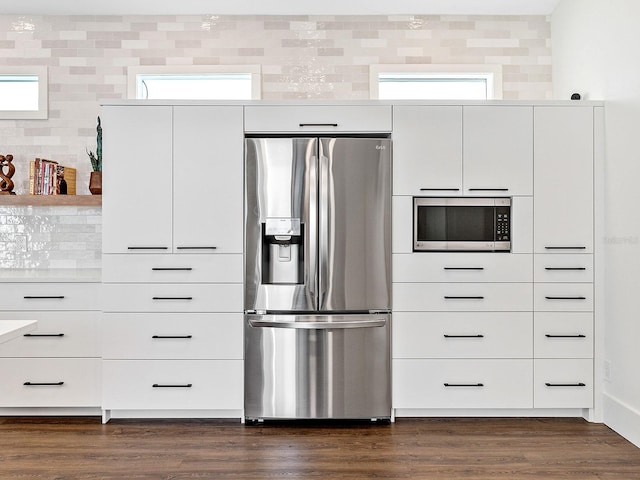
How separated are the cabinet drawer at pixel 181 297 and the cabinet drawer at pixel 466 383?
3.71 ft

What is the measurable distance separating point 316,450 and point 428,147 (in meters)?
1.85

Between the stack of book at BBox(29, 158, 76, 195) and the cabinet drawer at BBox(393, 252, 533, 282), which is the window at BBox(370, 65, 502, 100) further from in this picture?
the stack of book at BBox(29, 158, 76, 195)

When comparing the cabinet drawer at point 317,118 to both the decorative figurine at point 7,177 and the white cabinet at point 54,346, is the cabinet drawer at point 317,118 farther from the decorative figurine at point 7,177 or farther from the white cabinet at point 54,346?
the decorative figurine at point 7,177

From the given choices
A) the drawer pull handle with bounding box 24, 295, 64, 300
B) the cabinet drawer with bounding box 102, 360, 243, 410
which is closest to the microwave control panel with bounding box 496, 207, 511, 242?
the cabinet drawer with bounding box 102, 360, 243, 410

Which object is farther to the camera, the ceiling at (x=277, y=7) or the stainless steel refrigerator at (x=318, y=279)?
the ceiling at (x=277, y=7)

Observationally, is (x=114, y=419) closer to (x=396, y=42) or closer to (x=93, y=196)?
(x=93, y=196)

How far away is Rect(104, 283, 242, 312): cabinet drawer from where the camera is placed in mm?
3123

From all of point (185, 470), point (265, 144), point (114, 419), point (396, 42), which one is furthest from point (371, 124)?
point (114, 419)

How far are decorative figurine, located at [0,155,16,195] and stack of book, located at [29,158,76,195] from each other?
0.17 meters

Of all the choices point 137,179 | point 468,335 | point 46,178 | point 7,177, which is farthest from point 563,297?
point 7,177

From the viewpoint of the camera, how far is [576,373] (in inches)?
124

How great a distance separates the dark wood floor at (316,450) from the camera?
2.47 metres

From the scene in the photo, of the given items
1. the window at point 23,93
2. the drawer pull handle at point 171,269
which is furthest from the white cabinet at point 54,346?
the window at point 23,93

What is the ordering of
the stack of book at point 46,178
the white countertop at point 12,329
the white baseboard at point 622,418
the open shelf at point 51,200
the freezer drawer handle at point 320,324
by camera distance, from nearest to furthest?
the white countertop at point 12,329, the white baseboard at point 622,418, the freezer drawer handle at point 320,324, the open shelf at point 51,200, the stack of book at point 46,178
